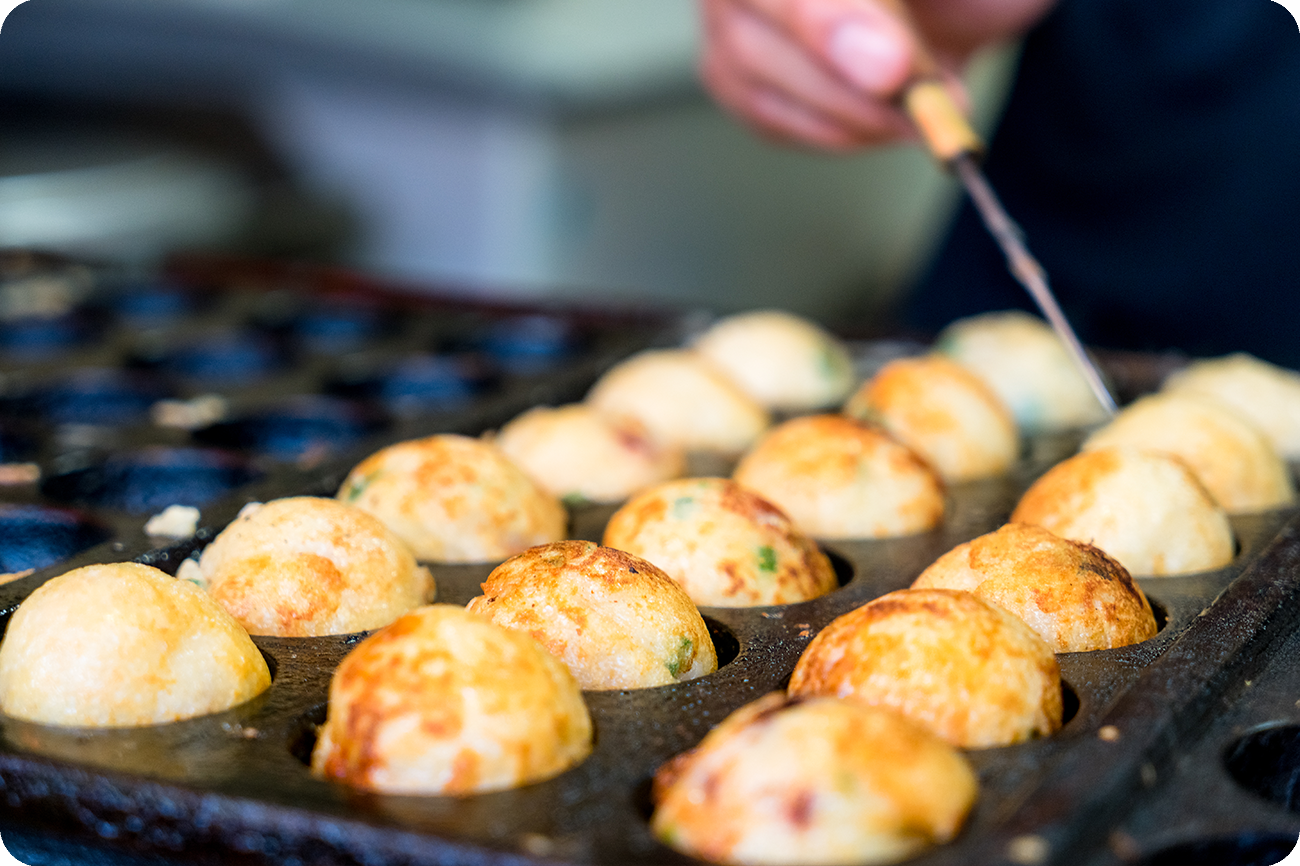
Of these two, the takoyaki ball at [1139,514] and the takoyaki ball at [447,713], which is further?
the takoyaki ball at [1139,514]

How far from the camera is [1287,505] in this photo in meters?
1.94

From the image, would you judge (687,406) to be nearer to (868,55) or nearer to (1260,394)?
(868,55)

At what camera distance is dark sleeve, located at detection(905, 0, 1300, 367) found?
3.13m

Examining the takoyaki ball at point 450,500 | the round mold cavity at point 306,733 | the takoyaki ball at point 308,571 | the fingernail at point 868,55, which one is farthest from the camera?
the fingernail at point 868,55

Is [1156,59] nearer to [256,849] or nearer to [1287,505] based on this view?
[1287,505]

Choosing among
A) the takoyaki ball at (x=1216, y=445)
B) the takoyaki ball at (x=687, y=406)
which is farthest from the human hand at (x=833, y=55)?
the takoyaki ball at (x=1216, y=445)

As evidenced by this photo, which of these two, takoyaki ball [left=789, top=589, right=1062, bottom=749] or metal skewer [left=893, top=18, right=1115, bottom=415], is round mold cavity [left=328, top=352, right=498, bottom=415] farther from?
takoyaki ball [left=789, top=589, right=1062, bottom=749]

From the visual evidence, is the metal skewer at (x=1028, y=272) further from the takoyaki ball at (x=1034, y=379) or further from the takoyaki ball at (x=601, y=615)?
the takoyaki ball at (x=601, y=615)

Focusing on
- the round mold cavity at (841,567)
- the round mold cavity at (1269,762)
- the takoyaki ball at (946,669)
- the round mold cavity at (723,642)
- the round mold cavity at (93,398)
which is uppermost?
the takoyaki ball at (946,669)

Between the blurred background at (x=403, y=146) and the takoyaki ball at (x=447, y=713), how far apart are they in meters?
2.25

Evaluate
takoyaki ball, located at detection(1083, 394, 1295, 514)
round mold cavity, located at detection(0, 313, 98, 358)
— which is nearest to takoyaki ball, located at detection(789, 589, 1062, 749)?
takoyaki ball, located at detection(1083, 394, 1295, 514)

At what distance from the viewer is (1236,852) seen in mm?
1000

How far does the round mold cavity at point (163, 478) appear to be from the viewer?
205 cm

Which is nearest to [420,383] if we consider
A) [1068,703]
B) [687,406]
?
[687,406]
